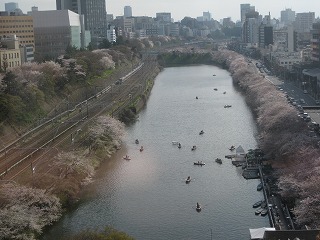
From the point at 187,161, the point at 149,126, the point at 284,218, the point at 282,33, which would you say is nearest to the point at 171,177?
the point at 187,161

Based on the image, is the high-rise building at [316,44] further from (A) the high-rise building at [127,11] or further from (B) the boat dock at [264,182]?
(A) the high-rise building at [127,11]

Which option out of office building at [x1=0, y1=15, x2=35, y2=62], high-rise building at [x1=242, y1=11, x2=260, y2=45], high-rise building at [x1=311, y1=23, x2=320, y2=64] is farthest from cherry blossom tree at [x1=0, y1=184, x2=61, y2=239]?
high-rise building at [x1=242, y1=11, x2=260, y2=45]

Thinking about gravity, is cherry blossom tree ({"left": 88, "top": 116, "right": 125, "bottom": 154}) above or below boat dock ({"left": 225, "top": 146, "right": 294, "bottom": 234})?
above

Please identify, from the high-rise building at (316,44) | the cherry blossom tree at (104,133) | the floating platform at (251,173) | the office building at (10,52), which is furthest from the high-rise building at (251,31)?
the floating platform at (251,173)

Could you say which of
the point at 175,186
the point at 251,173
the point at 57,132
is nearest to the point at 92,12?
the point at 57,132

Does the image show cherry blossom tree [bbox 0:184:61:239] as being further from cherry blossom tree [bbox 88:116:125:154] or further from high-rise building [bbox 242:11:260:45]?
high-rise building [bbox 242:11:260:45]

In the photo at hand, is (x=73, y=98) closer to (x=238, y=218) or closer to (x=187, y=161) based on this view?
(x=187, y=161)

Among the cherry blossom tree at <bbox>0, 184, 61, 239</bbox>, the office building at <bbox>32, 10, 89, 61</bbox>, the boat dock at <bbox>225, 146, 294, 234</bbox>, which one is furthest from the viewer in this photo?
the office building at <bbox>32, 10, 89, 61</bbox>
